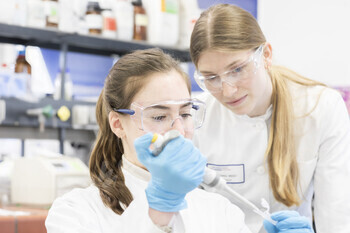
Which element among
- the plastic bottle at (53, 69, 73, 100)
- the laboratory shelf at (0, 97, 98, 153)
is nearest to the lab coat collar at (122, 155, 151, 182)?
the laboratory shelf at (0, 97, 98, 153)

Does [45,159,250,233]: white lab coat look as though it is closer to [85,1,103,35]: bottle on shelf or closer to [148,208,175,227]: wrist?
[148,208,175,227]: wrist

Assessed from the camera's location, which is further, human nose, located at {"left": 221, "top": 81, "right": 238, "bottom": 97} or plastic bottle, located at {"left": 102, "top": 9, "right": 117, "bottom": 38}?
plastic bottle, located at {"left": 102, "top": 9, "right": 117, "bottom": 38}

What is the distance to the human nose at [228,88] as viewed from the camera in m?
1.60

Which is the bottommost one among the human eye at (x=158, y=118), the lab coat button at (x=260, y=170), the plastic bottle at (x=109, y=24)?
the lab coat button at (x=260, y=170)

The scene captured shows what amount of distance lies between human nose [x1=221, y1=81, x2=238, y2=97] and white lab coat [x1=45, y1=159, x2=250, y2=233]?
0.34 meters

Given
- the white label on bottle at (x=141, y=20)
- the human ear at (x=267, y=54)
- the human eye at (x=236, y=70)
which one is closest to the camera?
the human eye at (x=236, y=70)

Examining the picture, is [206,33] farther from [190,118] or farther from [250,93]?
[190,118]

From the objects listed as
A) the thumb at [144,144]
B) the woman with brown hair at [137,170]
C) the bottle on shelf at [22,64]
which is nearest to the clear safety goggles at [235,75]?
the woman with brown hair at [137,170]

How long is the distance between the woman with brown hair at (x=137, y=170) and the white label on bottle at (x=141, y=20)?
207 cm

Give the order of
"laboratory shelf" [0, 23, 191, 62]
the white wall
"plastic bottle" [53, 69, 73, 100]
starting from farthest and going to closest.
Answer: the white wall, "plastic bottle" [53, 69, 73, 100], "laboratory shelf" [0, 23, 191, 62]

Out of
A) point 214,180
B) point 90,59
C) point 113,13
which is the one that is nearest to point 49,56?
point 90,59

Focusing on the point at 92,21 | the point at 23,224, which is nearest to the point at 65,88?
the point at 92,21

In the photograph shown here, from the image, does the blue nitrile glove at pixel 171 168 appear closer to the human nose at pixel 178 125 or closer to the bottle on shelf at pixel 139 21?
the human nose at pixel 178 125

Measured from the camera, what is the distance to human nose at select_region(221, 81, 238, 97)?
1.60m
